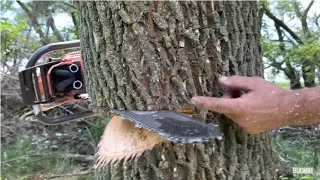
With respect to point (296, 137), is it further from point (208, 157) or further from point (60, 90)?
point (208, 157)

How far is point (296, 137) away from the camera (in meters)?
3.41

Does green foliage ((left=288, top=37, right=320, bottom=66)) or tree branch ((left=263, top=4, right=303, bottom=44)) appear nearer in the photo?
green foliage ((left=288, top=37, right=320, bottom=66))

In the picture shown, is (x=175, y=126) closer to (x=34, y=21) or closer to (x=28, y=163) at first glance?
(x=28, y=163)

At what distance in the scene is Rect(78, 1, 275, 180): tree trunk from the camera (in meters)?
1.08

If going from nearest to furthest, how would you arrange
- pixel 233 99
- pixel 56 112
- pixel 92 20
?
pixel 233 99 → pixel 92 20 → pixel 56 112

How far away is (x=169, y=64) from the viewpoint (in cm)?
109

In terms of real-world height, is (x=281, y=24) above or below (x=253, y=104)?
above

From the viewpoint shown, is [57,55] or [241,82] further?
[57,55]

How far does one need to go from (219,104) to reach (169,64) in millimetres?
179

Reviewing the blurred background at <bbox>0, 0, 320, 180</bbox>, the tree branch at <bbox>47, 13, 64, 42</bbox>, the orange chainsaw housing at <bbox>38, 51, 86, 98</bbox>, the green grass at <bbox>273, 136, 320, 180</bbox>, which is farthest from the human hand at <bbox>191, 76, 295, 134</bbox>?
the tree branch at <bbox>47, 13, 64, 42</bbox>

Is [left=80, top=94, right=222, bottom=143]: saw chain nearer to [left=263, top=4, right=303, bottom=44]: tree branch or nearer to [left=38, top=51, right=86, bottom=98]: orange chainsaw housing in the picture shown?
[left=38, top=51, right=86, bottom=98]: orange chainsaw housing

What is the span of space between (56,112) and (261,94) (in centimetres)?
287

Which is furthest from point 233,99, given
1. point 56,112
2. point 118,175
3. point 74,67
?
point 56,112

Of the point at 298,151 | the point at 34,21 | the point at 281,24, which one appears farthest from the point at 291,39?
the point at 34,21
